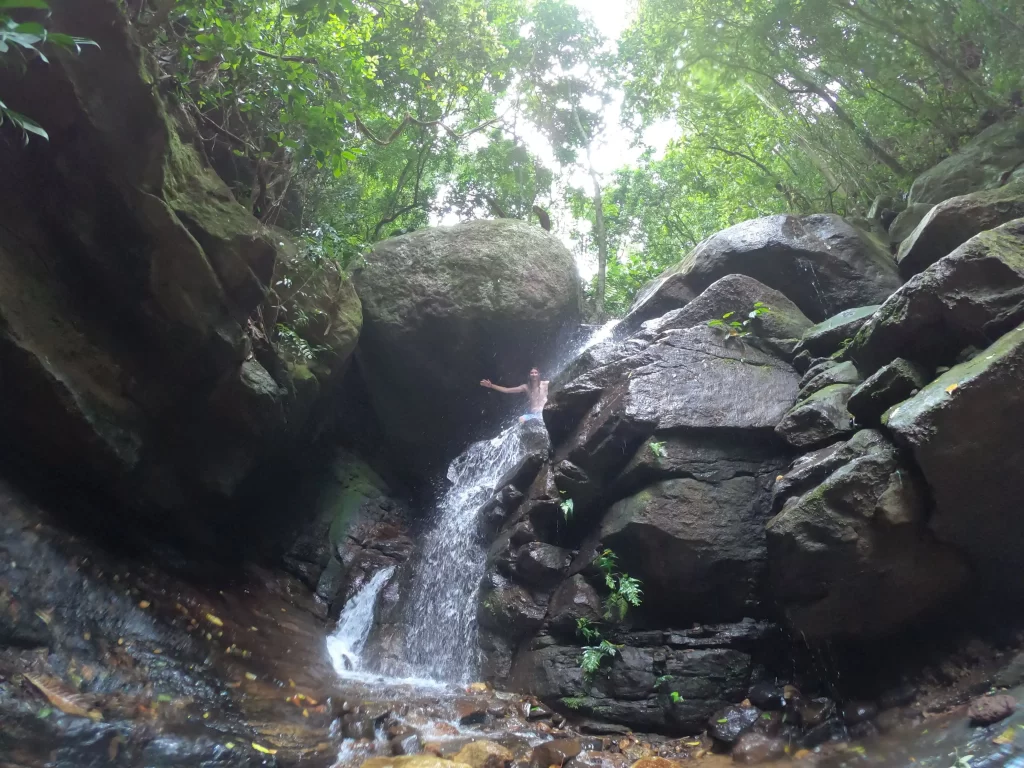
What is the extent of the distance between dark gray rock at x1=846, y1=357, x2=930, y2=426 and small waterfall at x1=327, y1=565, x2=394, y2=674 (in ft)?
21.3

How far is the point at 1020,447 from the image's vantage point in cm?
461

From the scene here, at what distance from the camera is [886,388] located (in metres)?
5.55

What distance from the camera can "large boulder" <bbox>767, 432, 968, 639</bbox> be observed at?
16.8 ft

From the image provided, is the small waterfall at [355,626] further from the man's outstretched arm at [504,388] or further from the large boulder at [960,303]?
the large boulder at [960,303]

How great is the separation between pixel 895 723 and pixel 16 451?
7764mm

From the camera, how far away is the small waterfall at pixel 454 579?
8.12m

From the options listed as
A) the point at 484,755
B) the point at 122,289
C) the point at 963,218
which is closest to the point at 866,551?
the point at 484,755

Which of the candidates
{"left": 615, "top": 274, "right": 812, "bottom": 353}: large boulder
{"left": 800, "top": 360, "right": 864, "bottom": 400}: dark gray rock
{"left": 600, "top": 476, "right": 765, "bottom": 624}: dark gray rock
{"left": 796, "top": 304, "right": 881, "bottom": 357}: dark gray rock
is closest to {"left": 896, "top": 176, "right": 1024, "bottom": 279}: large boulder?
{"left": 796, "top": 304, "right": 881, "bottom": 357}: dark gray rock

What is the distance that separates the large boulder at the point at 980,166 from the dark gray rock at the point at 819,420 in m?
4.33

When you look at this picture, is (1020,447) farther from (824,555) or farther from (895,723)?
(895,723)

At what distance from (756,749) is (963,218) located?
6393 millimetres

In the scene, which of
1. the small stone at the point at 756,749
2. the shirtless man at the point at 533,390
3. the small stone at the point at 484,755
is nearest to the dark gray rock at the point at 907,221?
the shirtless man at the point at 533,390

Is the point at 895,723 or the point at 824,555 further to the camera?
the point at 824,555

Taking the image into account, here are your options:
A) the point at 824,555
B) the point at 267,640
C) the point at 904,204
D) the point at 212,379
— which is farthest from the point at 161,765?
the point at 904,204
